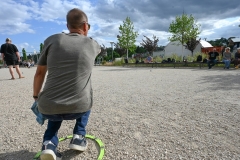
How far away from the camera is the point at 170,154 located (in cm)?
211

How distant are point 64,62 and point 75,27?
1.25 ft

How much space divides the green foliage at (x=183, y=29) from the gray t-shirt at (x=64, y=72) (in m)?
23.3

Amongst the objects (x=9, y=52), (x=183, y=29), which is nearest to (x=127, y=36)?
(x=183, y=29)

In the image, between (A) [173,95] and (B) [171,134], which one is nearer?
(B) [171,134]

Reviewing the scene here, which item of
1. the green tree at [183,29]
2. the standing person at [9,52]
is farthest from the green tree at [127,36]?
the standing person at [9,52]

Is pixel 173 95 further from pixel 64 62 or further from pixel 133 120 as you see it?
pixel 64 62

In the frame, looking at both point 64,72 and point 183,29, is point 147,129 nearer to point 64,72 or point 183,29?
point 64,72

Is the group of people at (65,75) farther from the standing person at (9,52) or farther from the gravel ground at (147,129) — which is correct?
the standing person at (9,52)

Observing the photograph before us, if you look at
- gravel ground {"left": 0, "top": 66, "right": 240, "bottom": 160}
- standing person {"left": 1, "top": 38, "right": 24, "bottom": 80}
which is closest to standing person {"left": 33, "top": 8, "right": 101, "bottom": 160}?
gravel ground {"left": 0, "top": 66, "right": 240, "bottom": 160}

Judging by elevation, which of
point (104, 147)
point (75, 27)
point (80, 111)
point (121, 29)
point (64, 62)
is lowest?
point (104, 147)

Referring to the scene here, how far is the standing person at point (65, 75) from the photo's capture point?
176cm

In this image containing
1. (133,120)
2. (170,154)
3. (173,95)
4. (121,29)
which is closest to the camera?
(170,154)

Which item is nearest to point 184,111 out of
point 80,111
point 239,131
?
point 239,131

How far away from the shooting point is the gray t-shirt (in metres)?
1.76
